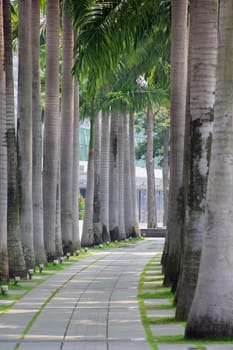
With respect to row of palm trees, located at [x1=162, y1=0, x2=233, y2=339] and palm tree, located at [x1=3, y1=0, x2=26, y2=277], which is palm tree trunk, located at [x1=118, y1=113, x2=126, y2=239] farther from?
row of palm trees, located at [x1=162, y1=0, x2=233, y2=339]

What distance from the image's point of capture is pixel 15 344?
16.8 meters

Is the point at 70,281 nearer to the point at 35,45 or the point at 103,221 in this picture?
the point at 35,45

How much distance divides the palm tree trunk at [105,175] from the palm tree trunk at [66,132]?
14.0m

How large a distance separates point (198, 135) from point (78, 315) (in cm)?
408

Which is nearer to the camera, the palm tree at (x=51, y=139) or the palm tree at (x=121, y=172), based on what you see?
the palm tree at (x=51, y=139)

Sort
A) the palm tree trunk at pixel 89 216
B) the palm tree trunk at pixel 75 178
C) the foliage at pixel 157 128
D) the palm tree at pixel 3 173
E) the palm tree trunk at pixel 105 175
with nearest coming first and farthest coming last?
the palm tree at pixel 3 173, the palm tree trunk at pixel 75 178, the palm tree trunk at pixel 89 216, the palm tree trunk at pixel 105 175, the foliage at pixel 157 128

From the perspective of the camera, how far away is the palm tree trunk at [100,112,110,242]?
189 feet

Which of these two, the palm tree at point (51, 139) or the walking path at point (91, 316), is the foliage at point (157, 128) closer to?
the palm tree at point (51, 139)

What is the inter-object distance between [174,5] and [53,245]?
12246 mm

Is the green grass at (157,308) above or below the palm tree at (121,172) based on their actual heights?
below

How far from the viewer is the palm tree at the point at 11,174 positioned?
96.9ft

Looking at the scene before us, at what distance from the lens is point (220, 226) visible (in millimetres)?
17375

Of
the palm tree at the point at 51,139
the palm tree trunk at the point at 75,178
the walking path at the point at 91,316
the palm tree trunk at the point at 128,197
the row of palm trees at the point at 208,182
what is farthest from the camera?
the palm tree trunk at the point at 128,197

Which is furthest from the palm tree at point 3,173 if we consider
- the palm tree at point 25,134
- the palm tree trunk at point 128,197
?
the palm tree trunk at point 128,197
